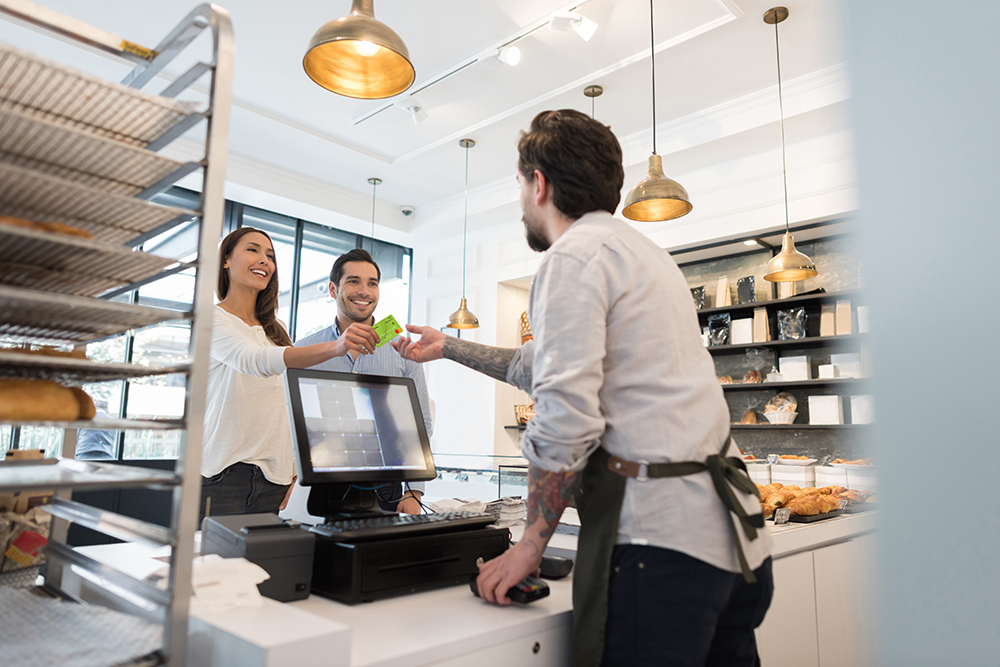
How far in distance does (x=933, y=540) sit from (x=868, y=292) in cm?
10

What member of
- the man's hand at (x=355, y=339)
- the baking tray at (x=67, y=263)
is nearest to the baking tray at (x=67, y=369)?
the baking tray at (x=67, y=263)

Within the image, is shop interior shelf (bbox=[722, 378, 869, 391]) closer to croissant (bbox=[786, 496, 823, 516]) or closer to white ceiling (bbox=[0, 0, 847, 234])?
white ceiling (bbox=[0, 0, 847, 234])

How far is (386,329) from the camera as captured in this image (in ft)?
5.88

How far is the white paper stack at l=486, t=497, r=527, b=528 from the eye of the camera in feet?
5.99

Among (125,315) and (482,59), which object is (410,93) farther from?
(125,315)

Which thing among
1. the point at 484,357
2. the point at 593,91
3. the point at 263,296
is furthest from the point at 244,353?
the point at 593,91

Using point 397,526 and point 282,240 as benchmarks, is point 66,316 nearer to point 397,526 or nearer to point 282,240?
point 397,526

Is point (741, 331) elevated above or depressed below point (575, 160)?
above

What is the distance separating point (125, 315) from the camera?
838 mm

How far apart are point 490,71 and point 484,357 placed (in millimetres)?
3680

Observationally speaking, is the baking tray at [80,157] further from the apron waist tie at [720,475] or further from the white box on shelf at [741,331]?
the white box on shelf at [741,331]

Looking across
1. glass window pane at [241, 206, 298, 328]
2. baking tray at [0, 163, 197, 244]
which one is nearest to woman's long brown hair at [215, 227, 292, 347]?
baking tray at [0, 163, 197, 244]

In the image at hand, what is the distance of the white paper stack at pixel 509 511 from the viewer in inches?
71.9

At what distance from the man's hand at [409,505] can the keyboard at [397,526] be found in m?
0.51
